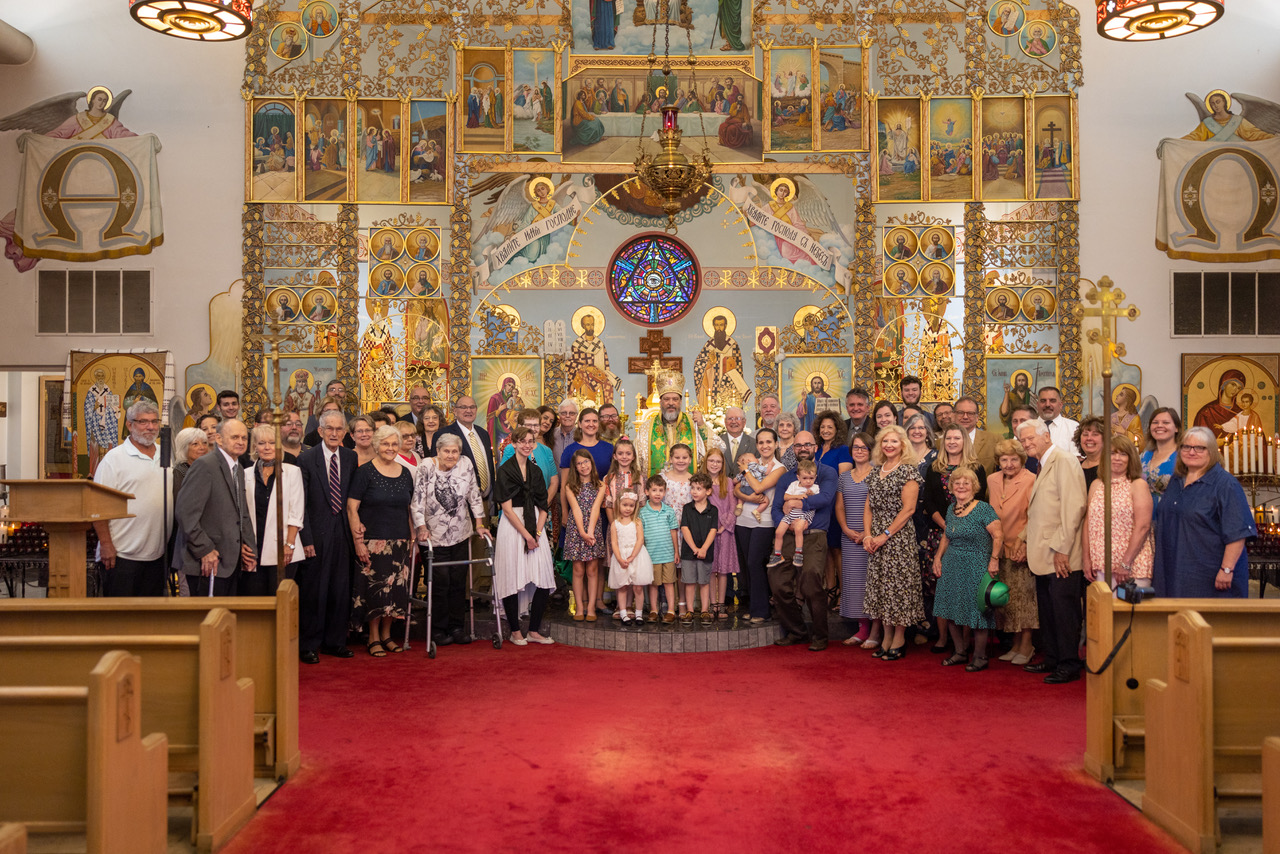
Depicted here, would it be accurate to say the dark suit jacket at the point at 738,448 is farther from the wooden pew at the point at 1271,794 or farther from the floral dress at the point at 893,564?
the wooden pew at the point at 1271,794

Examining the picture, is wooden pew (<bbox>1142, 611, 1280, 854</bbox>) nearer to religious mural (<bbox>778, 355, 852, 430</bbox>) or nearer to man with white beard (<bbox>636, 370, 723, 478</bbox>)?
man with white beard (<bbox>636, 370, 723, 478</bbox>)

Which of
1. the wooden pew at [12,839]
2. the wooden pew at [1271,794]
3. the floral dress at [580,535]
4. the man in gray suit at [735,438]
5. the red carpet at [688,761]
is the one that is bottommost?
the red carpet at [688,761]

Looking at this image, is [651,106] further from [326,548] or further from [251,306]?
[326,548]

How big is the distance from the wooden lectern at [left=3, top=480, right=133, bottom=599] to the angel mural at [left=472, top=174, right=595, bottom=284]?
730cm

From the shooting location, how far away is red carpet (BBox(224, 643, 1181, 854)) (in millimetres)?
4176

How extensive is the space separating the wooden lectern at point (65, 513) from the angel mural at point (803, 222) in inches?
341

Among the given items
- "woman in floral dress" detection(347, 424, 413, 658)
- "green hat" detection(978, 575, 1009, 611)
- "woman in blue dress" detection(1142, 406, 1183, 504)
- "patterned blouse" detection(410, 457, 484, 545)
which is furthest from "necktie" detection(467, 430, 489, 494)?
"woman in blue dress" detection(1142, 406, 1183, 504)

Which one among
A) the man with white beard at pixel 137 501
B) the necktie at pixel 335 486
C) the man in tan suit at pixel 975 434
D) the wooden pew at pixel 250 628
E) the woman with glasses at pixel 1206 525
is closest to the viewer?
the wooden pew at pixel 250 628

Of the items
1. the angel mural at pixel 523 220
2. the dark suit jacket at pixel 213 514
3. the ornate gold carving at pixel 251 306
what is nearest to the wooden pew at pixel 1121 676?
the dark suit jacket at pixel 213 514

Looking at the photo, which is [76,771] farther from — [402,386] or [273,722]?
[402,386]

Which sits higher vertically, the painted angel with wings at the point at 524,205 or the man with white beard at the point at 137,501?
the painted angel with wings at the point at 524,205

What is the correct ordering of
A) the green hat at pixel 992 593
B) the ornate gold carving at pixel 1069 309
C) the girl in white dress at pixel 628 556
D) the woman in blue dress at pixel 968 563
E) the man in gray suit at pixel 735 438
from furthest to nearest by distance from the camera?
the ornate gold carving at pixel 1069 309 → the man in gray suit at pixel 735 438 → the girl in white dress at pixel 628 556 → the woman in blue dress at pixel 968 563 → the green hat at pixel 992 593

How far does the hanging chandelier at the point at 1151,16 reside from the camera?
26.5 feet

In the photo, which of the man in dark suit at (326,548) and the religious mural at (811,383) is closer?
the man in dark suit at (326,548)
